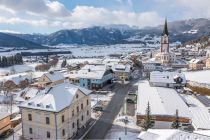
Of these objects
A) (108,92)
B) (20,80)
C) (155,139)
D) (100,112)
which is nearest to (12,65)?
(20,80)

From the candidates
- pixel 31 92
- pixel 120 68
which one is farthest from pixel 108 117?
pixel 120 68

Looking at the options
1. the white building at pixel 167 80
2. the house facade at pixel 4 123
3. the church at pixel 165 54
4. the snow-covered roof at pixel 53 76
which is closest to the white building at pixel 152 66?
the church at pixel 165 54

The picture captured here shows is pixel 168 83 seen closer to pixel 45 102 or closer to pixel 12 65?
pixel 45 102

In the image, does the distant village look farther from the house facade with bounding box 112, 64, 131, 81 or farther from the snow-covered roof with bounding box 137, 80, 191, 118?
the house facade with bounding box 112, 64, 131, 81

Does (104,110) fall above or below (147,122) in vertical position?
below

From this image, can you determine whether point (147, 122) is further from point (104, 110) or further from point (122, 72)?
point (122, 72)

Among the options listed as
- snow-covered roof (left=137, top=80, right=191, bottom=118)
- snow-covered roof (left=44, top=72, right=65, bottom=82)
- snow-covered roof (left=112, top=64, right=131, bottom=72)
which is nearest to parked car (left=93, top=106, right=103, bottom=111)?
snow-covered roof (left=137, top=80, right=191, bottom=118)
